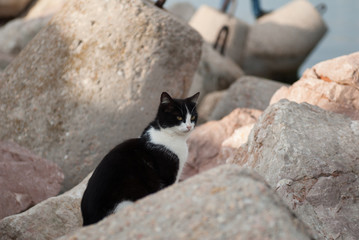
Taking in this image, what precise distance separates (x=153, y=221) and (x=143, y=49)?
2231 mm

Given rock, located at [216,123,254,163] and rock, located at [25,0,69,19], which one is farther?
rock, located at [25,0,69,19]

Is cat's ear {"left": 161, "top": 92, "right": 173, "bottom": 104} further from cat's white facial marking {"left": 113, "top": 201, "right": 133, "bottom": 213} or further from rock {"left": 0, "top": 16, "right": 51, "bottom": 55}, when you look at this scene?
rock {"left": 0, "top": 16, "right": 51, "bottom": 55}

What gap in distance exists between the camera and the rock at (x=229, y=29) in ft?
24.0

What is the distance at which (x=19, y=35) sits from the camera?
743cm

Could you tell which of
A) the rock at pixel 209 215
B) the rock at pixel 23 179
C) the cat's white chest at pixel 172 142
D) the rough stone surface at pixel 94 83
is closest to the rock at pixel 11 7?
→ the rough stone surface at pixel 94 83

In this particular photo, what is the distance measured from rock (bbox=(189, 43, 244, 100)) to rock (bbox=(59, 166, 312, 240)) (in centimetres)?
419

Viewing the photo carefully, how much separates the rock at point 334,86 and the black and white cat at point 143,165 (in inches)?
34.4

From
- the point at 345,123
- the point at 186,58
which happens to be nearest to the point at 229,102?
the point at 186,58

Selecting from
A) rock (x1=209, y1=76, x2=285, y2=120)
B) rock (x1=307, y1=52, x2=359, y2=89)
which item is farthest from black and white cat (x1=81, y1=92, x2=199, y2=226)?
rock (x1=209, y1=76, x2=285, y2=120)

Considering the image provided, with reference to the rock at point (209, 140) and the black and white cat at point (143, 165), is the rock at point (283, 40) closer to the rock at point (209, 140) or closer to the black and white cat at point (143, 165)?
the rock at point (209, 140)

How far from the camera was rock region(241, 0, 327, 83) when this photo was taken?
7279mm

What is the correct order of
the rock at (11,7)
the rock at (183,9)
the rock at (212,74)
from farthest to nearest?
the rock at (183,9), the rock at (11,7), the rock at (212,74)

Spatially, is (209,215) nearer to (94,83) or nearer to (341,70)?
(341,70)

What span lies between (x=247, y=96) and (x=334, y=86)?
5.75 feet
